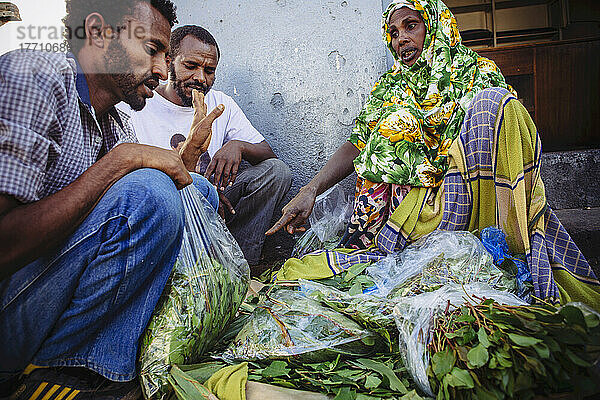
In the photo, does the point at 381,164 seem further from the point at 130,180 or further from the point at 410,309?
the point at 130,180

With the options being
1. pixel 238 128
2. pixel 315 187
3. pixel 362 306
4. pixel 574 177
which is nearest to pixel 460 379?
pixel 362 306

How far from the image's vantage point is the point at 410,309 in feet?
4.66

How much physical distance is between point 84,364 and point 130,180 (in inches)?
21.3

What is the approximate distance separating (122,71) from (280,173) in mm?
1483

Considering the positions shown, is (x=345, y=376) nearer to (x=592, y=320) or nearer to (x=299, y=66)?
(x=592, y=320)

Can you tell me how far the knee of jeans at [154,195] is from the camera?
50.1 inches

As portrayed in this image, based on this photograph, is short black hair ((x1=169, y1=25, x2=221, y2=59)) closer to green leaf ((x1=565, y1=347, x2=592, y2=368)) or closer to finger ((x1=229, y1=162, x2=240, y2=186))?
finger ((x1=229, y1=162, x2=240, y2=186))

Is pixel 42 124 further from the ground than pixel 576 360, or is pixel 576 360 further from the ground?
pixel 42 124

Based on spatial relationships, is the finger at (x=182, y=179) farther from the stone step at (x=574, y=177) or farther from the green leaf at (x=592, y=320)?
the stone step at (x=574, y=177)

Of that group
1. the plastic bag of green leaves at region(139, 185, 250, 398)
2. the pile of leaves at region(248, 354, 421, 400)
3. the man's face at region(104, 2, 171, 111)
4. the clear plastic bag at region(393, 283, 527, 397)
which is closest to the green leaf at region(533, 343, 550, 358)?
the clear plastic bag at region(393, 283, 527, 397)

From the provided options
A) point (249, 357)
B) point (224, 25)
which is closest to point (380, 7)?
point (224, 25)

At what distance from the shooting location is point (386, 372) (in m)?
1.38

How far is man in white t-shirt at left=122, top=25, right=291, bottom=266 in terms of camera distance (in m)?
2.32

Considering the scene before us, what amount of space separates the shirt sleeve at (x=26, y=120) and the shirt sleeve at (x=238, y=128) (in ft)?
5.13
